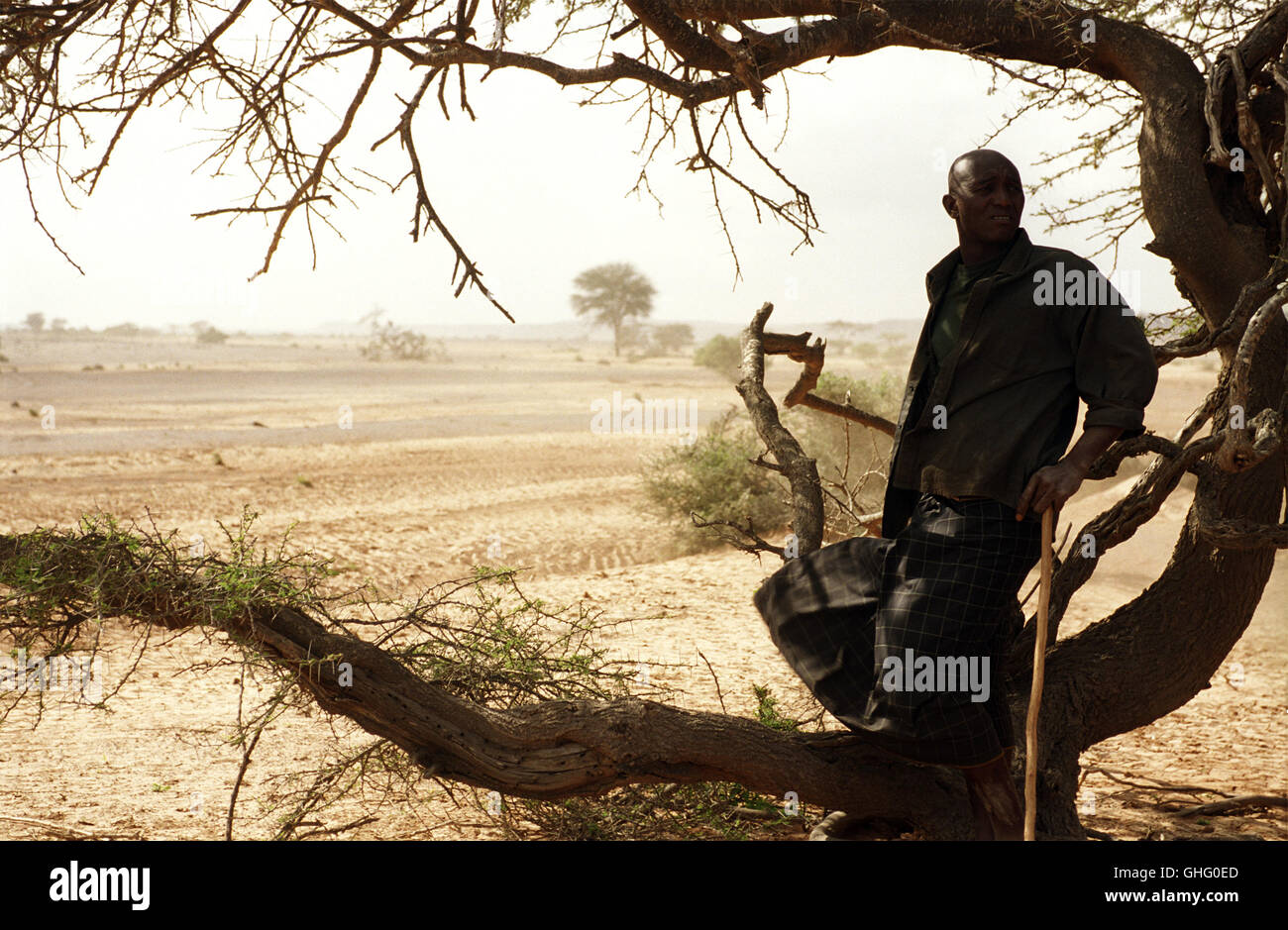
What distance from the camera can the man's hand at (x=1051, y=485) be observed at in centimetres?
249

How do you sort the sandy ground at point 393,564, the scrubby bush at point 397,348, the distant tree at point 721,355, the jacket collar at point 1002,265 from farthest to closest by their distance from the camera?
the scrubby bush at point 397,348 < the distant tree at point 721,355 < the sandy ground at point 393,564 < the jacket collar at point 1002,265

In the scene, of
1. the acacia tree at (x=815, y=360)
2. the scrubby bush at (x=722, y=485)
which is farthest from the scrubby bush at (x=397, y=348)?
the acacia tree at (x=815, y=360)

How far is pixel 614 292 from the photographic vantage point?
5656cm

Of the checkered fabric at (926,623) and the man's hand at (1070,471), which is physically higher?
the man's hand at (1070,471)

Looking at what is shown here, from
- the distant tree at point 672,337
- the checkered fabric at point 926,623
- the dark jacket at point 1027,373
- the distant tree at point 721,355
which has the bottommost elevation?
the checkered fabric at point 926,623

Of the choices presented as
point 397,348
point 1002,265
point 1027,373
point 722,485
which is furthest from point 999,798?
point 397,348

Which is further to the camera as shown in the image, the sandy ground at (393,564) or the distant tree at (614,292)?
the distant tree at (614,292)

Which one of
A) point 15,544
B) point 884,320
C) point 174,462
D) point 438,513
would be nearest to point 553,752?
point 15,544

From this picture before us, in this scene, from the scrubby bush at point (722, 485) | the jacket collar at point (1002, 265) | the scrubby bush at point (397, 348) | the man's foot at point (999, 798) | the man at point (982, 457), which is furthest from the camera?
the scrubby bush at point (397, 348)

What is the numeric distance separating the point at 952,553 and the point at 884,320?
402 feet

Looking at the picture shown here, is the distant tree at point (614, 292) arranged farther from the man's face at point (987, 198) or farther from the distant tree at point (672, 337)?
the man's face at point (987, 198)

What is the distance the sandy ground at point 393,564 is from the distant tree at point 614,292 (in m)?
Answer: 27.5

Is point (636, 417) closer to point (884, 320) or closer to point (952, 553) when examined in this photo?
point (952, 553)

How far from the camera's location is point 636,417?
2661 centimetres
